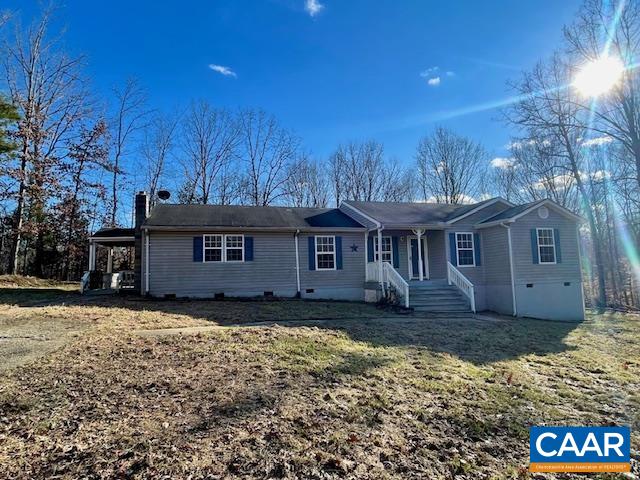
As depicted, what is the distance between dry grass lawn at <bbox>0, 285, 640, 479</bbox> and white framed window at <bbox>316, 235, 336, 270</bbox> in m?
5.64

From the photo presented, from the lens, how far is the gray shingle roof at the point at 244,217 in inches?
556

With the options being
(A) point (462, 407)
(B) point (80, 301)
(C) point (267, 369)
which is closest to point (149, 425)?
(C) point (267, 369)

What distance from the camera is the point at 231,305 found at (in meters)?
12.4

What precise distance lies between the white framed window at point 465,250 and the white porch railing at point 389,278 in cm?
310

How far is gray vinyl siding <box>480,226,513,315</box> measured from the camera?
14.9 metres

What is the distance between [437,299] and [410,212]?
4852 millimetres

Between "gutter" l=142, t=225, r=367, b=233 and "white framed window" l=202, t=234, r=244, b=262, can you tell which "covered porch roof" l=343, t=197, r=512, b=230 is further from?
"white framed window" l=202, t=234, r=244, b=262

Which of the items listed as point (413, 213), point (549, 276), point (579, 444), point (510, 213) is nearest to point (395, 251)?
point (413, 213)

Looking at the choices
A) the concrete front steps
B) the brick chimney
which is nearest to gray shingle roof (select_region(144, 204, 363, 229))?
the brick chimney

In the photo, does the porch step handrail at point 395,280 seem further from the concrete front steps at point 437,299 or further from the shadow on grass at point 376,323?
the shadow on grass at point 376,323

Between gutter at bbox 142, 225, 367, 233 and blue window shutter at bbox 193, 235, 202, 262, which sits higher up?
gutter at bbox 142, 225, 367, 233

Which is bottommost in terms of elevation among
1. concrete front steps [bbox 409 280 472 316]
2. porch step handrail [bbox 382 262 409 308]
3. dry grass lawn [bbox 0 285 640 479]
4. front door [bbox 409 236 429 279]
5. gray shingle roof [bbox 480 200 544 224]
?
dry grass lawn [bbox 0 285 640 479]

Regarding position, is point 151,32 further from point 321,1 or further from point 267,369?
point 267,369

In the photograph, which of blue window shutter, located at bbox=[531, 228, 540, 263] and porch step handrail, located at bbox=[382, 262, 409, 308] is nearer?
porch step handrail, located at bbox=[382, 262, 409, 308]
